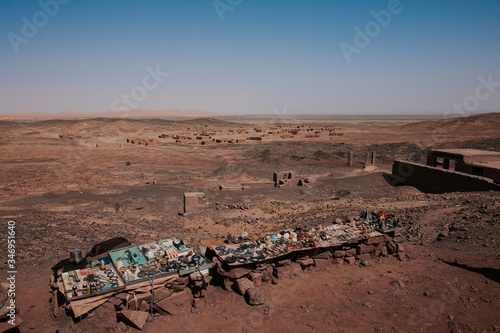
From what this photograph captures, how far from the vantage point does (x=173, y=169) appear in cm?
2830

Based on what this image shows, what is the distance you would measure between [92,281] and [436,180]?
17.4m

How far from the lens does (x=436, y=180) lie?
17.2 metres

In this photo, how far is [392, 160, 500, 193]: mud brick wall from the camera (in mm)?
14547

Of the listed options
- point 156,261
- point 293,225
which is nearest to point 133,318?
point 156,261

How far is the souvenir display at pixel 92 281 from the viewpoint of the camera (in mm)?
5312

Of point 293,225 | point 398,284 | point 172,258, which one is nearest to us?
point 172,258

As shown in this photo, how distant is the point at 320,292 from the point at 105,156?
3268cm

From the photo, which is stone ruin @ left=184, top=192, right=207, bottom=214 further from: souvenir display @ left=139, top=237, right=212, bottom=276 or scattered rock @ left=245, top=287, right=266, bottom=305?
scattered rock @ left=245, top=287, right=266, bottom=305

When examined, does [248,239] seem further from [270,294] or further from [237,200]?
[237,200]

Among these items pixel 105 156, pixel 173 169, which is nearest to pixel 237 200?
pixel 173 169

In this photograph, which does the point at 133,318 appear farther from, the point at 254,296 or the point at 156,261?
the point at 254,296

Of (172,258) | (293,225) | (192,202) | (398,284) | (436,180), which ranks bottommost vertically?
(293,225)

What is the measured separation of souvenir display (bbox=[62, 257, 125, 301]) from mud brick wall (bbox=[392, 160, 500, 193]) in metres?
15.4

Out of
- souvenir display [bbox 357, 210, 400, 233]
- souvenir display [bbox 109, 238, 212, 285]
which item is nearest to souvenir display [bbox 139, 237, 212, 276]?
souvenir display [bbox 109, 238, 212, 285]
